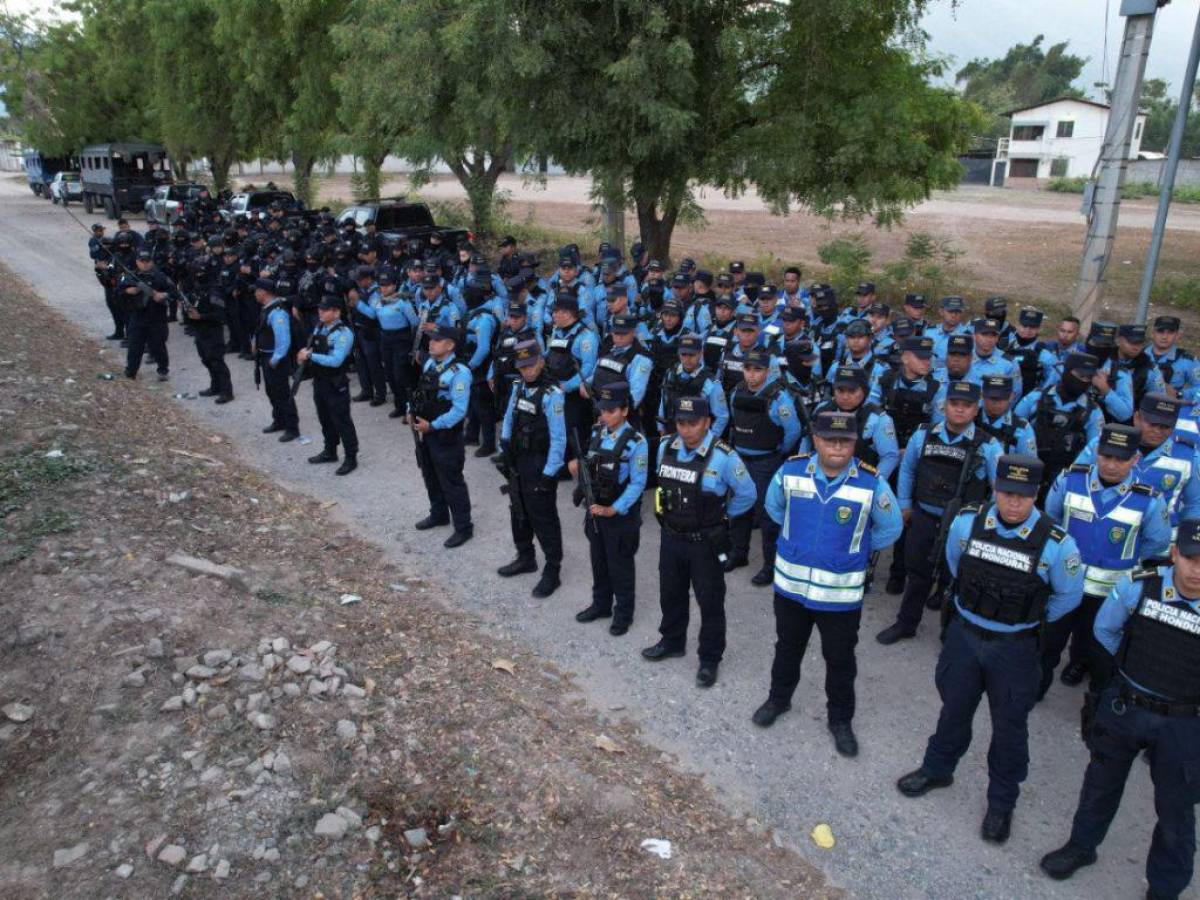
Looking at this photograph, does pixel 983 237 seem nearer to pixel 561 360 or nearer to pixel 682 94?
pixel 682 94

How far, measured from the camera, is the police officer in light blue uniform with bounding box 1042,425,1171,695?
4516mm

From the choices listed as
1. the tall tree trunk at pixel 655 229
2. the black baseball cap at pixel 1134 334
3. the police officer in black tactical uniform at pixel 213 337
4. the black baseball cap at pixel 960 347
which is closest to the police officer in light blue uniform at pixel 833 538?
the black baseball cap at pixel 960 347

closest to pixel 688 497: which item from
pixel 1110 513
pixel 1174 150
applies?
pixel 1110 513

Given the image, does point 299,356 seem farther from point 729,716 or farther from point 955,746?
point 955,746

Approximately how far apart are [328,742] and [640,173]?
11.8m

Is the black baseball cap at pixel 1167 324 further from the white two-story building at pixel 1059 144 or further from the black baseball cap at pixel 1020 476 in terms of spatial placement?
the white two-story building at pixel 1059 144

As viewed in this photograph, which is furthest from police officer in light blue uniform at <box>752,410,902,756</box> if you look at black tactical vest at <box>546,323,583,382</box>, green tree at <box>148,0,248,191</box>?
green tree at <box>148,0,248,191</box>

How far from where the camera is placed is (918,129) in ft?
Answer: 45.4

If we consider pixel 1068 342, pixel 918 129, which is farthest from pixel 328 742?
pixel 918 129

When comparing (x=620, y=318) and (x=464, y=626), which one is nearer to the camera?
(x=464, y=626)

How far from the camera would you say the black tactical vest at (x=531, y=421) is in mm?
6062

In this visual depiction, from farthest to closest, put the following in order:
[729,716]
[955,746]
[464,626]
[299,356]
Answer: [299,356] → [464,626] → [729,716] → [955,746]

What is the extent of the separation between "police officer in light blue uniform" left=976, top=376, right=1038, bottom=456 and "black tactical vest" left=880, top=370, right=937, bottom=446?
632 millimetres

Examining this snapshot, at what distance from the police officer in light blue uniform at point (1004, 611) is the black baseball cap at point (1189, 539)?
19.3 inches
